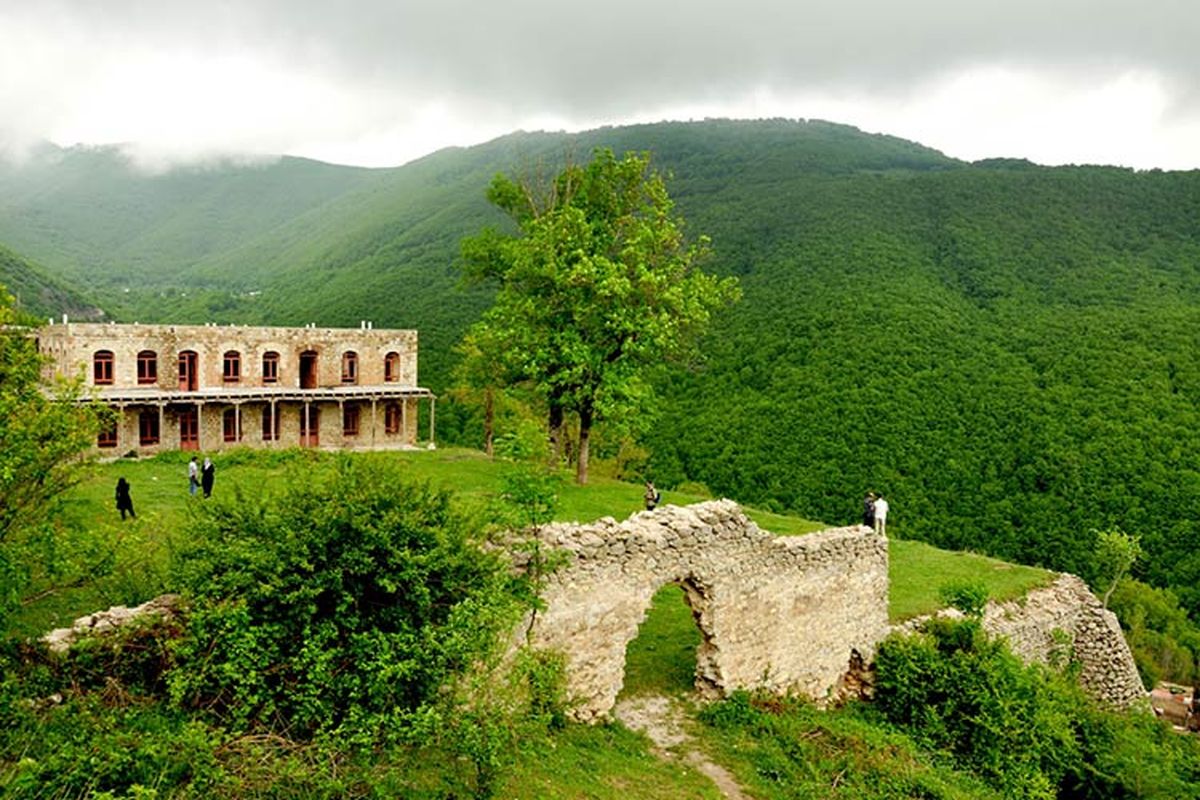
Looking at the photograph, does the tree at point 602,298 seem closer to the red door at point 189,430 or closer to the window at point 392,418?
the window at point 392,418

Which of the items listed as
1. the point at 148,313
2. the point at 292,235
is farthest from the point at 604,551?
the point at 292,235

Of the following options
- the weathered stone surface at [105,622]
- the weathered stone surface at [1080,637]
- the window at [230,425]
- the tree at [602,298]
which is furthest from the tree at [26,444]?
the window at [230,425]

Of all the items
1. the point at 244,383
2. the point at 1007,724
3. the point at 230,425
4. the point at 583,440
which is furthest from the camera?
the point at 244,383

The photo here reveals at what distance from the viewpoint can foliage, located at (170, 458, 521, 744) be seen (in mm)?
7590

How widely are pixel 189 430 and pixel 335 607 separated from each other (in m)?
26.6

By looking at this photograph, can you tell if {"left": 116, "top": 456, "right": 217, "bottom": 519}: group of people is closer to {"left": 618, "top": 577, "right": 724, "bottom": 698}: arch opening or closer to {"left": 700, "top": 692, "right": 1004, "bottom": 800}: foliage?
{"left": 618, "top": 577, "right": 724, "bottom": 698}: arch opening

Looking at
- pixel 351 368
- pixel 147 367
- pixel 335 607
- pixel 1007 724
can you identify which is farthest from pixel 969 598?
pixel 147 367

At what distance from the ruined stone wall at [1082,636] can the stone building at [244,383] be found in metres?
23.5

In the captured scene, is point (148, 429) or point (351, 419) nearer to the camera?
point (148, 429)

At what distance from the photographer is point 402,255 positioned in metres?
89.1

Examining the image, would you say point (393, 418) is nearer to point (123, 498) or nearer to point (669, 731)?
point (123, 498)

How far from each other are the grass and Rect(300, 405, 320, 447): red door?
4.22 m

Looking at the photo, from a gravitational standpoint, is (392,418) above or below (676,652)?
above

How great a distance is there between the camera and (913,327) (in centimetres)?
5572
